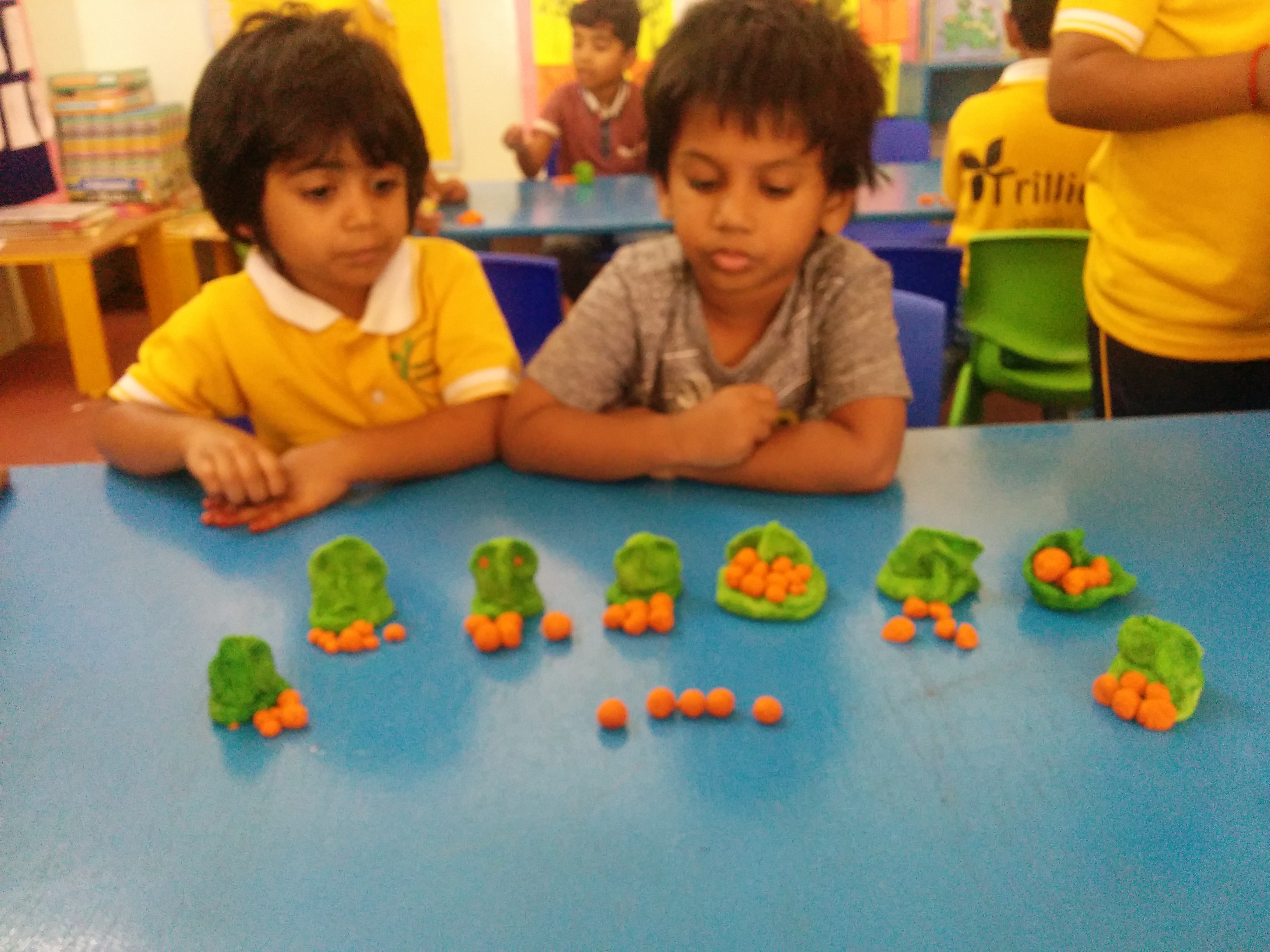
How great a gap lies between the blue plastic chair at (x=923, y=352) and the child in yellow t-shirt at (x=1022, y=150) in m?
0.89

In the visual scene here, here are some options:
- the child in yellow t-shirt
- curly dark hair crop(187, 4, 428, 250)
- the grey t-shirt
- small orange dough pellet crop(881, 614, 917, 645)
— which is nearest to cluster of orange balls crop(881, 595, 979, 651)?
small orange dough pellet crop(881, 614, 917, 645)

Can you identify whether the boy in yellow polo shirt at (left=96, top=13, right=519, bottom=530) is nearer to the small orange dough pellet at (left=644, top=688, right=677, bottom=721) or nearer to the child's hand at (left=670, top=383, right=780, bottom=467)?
the child's hand at (left=670, top=383, right=780, bottom=467)

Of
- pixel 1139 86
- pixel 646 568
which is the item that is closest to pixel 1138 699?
pixel 646 568

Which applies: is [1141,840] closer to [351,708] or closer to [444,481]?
[351,708]

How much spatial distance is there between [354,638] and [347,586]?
0.05 m

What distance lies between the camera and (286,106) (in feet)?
3.35

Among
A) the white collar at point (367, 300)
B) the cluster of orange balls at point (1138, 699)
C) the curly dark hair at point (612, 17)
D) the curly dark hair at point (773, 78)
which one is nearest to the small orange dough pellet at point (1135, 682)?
the cluster of orange balls at point (1138, 699)

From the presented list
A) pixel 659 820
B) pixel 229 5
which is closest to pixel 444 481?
pixel 659 820

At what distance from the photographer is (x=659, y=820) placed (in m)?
0.54

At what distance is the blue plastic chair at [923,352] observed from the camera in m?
1.29

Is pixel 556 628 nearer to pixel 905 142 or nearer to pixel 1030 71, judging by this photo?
Result: pixel 1030 71

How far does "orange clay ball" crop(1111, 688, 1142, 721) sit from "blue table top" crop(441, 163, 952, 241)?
1.81 meters

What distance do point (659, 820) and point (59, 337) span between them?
13.9ft

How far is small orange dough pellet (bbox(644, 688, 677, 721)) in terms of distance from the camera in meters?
0.63
